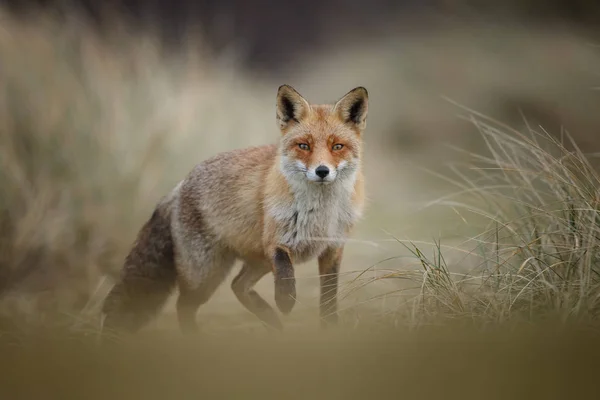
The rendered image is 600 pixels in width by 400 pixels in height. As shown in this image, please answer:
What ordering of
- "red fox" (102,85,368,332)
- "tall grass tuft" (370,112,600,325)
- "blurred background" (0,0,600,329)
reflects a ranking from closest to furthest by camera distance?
"tall grass tuft" (370,112,600,325) → "red fox" (102,85,368,332) → "blurred background" (0,0,600,329)

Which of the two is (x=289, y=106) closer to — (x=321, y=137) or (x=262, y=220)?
(x=321, y=137)

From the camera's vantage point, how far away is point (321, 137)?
372cm

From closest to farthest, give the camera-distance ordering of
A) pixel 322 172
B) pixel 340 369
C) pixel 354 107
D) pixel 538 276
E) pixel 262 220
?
1. pixel 340 369
2. pixel 538 276
3. pixel 322 172
4. pixel 354 107
5. pixel 262 220

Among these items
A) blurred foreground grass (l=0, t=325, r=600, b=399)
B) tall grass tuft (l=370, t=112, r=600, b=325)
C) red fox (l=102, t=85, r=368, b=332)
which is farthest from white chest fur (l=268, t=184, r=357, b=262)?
blurred foreground grass (l=0, t=325, r=600, b=399)

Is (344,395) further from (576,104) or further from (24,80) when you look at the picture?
(576,104)

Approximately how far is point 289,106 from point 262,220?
589 millimetres

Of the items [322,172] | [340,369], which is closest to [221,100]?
[322,172]

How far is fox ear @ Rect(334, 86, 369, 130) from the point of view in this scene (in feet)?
12.5

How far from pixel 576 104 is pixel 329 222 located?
16.7 feet

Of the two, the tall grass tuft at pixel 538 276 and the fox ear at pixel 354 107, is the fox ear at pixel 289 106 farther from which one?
the tall grass tuft at pixel 538 276

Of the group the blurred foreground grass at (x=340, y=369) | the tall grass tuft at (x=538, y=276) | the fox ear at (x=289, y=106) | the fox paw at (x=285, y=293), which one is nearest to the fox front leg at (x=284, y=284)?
the fox paw at (x=285, y=293)

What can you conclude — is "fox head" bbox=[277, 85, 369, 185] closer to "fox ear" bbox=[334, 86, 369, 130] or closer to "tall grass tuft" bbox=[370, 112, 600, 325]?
"fox ear" bbox=[334, 86, 369, 130]

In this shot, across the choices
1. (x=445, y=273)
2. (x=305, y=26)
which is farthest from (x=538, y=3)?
(x=445, y=273)

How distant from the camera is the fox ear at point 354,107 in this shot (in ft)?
12.5
